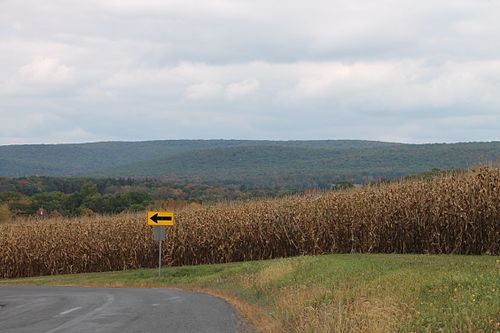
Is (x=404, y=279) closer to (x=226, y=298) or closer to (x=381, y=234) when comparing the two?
(x=226, y=298)

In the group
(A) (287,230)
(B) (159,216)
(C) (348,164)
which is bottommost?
(A) (287,230)

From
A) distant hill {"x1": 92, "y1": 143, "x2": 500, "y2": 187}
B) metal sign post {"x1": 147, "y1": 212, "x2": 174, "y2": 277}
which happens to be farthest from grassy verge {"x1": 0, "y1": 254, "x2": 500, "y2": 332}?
distant hill {"x1": 92, "y1": 143, "x2": 500, "y2": 187}

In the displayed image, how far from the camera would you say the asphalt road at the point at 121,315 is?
1459 cm

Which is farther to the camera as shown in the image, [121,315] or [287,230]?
[287,230]

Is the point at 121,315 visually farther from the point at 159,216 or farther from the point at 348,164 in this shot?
the point at 348,164

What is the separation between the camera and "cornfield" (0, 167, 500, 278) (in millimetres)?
31812

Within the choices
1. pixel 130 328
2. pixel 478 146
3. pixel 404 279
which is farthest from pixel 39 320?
pixel 478 146

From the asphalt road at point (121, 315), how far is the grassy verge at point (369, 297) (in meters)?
0.97

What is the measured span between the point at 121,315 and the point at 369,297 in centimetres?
600

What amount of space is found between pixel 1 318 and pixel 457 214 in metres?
21.3

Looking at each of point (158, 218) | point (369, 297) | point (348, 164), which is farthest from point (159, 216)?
point (348, 164)

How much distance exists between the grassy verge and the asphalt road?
97 centimetres

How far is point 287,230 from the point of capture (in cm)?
4106

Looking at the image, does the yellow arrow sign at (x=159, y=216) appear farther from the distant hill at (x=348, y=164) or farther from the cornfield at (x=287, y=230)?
the distant hill at (x=348, y=164)
